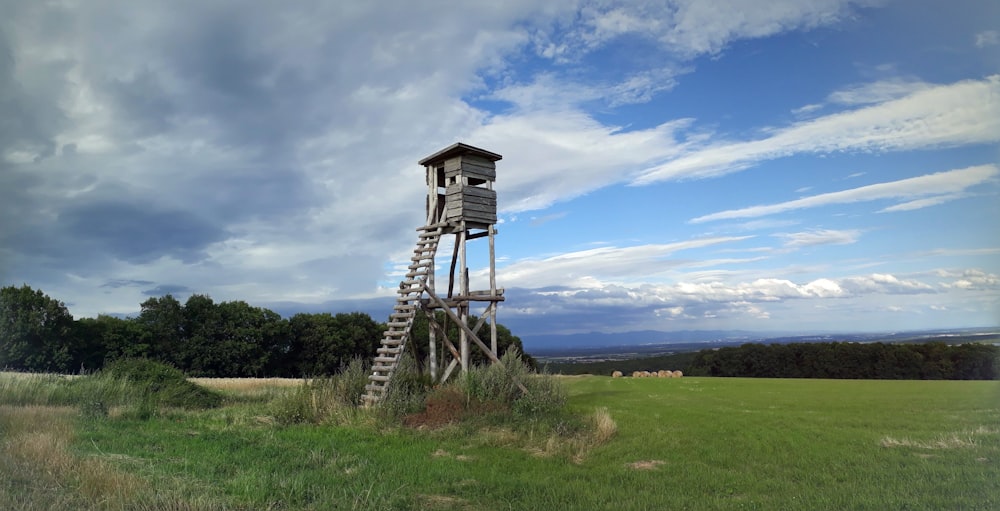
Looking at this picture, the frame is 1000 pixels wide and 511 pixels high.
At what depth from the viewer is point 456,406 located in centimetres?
1419

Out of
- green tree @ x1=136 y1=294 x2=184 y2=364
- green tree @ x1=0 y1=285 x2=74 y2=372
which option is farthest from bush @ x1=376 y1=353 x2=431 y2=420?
green tree @ x1=136 y1=294 x2=184 y2=364

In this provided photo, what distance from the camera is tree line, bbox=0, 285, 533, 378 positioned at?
3275 centimetres

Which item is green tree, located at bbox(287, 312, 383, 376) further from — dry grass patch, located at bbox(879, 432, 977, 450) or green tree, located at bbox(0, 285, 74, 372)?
dry grass patch, located at bbox(879, 432, 977, 450)

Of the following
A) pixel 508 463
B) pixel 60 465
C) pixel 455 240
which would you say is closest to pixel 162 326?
pixel 455 240

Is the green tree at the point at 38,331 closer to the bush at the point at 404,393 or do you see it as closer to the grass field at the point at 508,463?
the grass field at the point at 508,463

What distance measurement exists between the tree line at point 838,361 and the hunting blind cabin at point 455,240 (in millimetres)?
31459

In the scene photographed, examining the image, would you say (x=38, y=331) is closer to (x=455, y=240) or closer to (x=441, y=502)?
(x=455, y=240)

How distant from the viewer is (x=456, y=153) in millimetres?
18438

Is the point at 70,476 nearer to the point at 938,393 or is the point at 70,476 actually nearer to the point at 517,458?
the point at 517,458

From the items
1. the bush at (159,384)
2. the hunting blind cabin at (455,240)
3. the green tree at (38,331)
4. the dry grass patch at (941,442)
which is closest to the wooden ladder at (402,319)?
the hunting blind cabin at (455,240)

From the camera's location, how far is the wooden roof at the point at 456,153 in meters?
18.1

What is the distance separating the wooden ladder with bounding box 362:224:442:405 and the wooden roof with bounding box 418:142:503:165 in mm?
2188

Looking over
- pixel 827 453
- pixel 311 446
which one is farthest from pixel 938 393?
pixel 311 446

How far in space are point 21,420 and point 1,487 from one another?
6294mm
